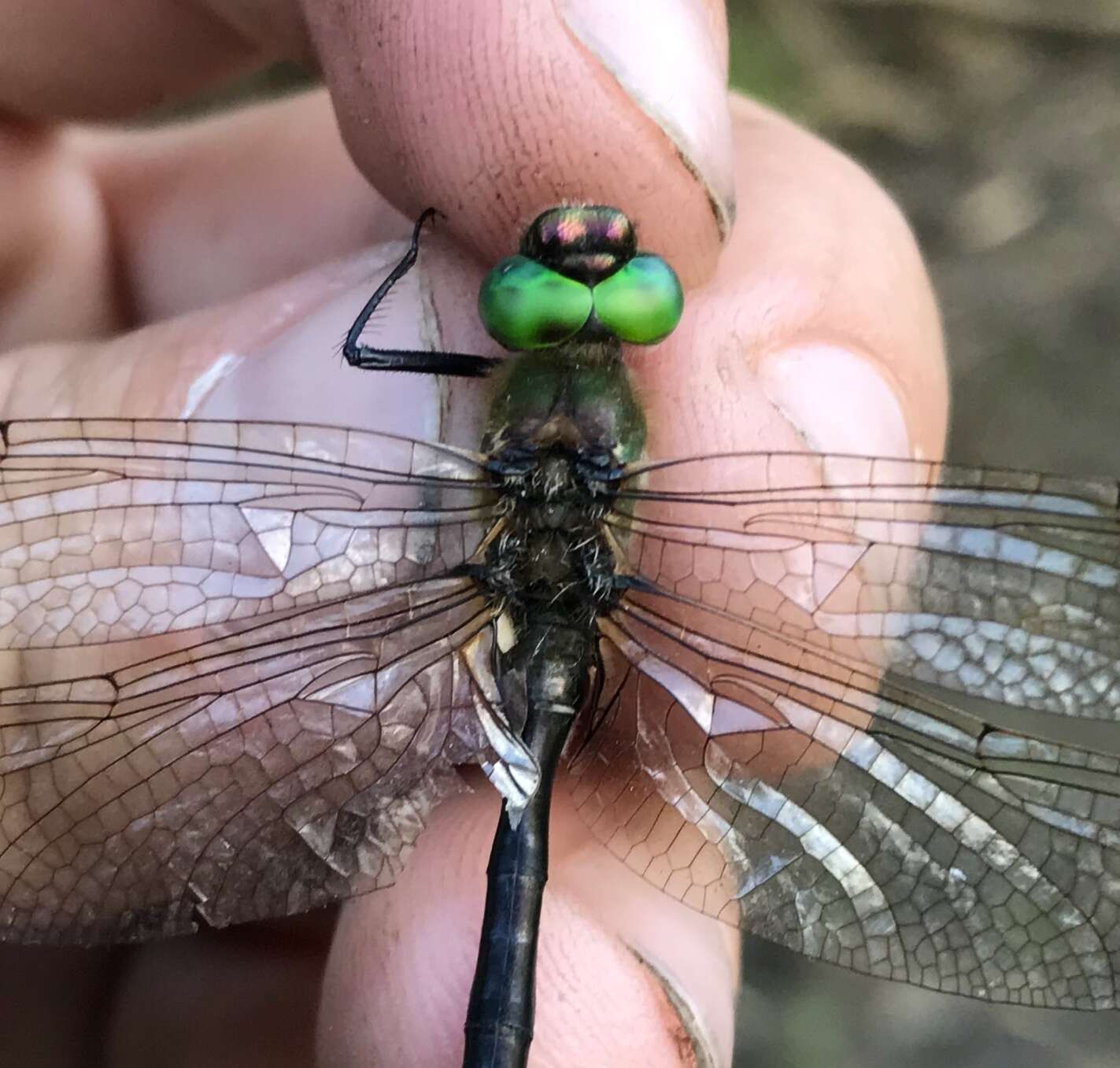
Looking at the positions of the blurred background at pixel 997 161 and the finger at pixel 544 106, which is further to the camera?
the blurred background at pixel 997 161

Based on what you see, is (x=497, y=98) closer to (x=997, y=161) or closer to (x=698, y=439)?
(x=698, y=439)

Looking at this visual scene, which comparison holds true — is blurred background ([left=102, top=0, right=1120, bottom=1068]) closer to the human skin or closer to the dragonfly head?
the human skin

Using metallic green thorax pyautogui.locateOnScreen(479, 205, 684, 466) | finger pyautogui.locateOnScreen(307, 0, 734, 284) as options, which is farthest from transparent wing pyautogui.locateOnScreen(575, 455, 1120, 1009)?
finger pyautogui.locateOnScreen(307, 0, 734, 284)

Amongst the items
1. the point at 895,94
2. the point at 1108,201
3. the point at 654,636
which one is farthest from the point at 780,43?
the point at 654,636

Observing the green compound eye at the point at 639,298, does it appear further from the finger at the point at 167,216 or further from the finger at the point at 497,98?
the finger at the point at 167,216

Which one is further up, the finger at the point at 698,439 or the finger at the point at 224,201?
the finger at the point at 224,201

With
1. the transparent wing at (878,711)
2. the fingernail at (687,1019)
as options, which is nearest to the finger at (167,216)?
the transparent wing at (878,711)
